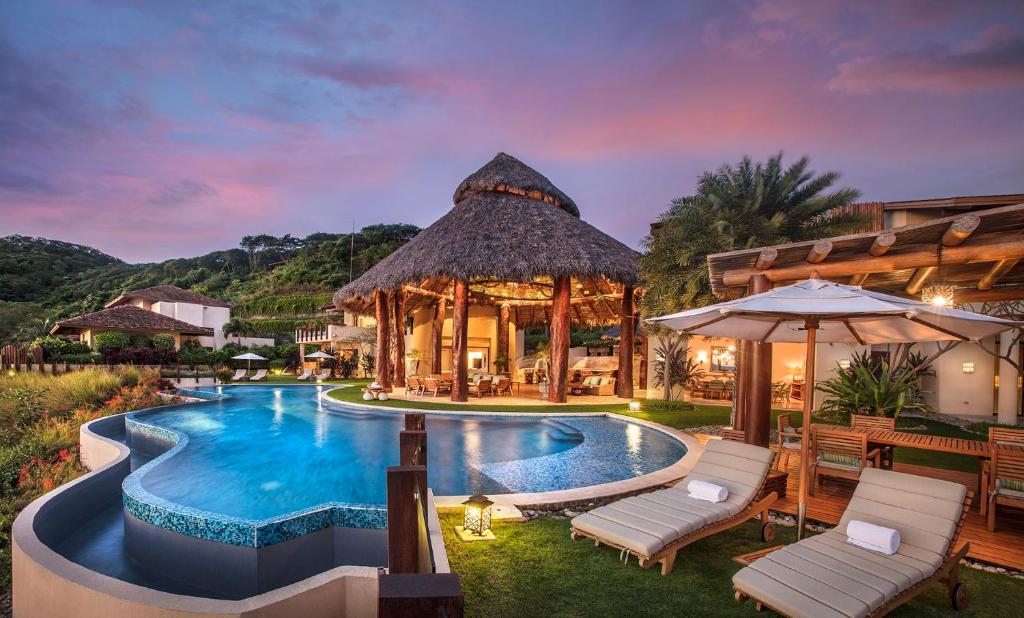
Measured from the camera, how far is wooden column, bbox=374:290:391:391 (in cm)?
1647

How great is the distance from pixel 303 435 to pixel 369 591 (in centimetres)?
869

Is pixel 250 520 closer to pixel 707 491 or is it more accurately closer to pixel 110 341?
pixel 707 491

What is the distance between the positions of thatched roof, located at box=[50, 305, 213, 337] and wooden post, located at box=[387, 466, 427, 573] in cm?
2783

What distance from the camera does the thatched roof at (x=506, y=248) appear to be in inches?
539

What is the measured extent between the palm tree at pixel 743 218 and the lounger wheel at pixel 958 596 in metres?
7.56

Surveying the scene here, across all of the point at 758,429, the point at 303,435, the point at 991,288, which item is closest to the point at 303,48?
the point at 303,435

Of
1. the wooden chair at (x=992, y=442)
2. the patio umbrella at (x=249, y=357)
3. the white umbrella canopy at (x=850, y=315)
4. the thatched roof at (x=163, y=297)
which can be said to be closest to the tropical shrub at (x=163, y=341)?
the patio umbrella at (x=249, y=357)

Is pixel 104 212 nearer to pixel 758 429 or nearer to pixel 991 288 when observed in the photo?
pixel 758 429

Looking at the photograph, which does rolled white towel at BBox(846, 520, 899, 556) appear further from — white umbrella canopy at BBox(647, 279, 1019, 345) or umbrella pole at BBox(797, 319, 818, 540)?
white umbrella canopy at BBox(647, 279, 1019, 345)

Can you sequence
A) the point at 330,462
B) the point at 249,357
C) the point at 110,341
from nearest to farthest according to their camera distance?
1. the point at 330,462
2. the point at 110,341
3. the point at 249,357

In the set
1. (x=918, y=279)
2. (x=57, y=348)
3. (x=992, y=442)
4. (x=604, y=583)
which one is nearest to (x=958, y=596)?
(x=604, y=583)

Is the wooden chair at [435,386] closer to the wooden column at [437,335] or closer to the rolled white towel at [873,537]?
the wooden column at [437,335]

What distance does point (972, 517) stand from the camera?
4.77m

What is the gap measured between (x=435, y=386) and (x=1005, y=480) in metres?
13.2
